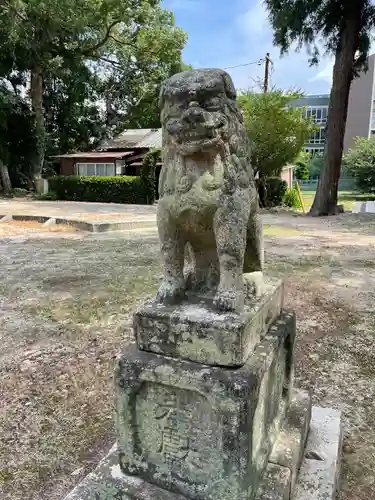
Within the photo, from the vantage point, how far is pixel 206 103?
137cm

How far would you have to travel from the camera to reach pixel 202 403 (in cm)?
143

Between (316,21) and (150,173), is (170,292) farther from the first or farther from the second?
(150,173)

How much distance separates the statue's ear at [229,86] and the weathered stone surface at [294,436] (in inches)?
54.2

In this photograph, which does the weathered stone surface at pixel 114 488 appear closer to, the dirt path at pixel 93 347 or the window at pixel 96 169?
the dirt path at pixel 93 347

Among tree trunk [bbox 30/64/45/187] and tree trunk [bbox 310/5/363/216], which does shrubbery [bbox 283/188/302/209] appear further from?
tree trunk [bbox 30/64/45/187]

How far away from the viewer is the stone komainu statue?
1.36 meters

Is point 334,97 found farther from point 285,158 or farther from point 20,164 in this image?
point 20,164

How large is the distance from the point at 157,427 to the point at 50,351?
1.90 metres

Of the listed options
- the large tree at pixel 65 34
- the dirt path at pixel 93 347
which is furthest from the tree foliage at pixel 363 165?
the dirt path at pixel 93 347

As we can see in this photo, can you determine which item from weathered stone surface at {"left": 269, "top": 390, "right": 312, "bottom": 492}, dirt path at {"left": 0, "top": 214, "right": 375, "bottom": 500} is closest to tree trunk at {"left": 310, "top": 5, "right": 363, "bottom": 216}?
dirt path at {"left": 0, "top": 214, "right": 375, "bottom": 500}

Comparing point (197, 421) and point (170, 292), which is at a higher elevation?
point (170, 292)

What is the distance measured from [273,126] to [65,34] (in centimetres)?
944

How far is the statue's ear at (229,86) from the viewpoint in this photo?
1393mm

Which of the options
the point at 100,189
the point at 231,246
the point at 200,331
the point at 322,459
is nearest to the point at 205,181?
the point at 231,246
